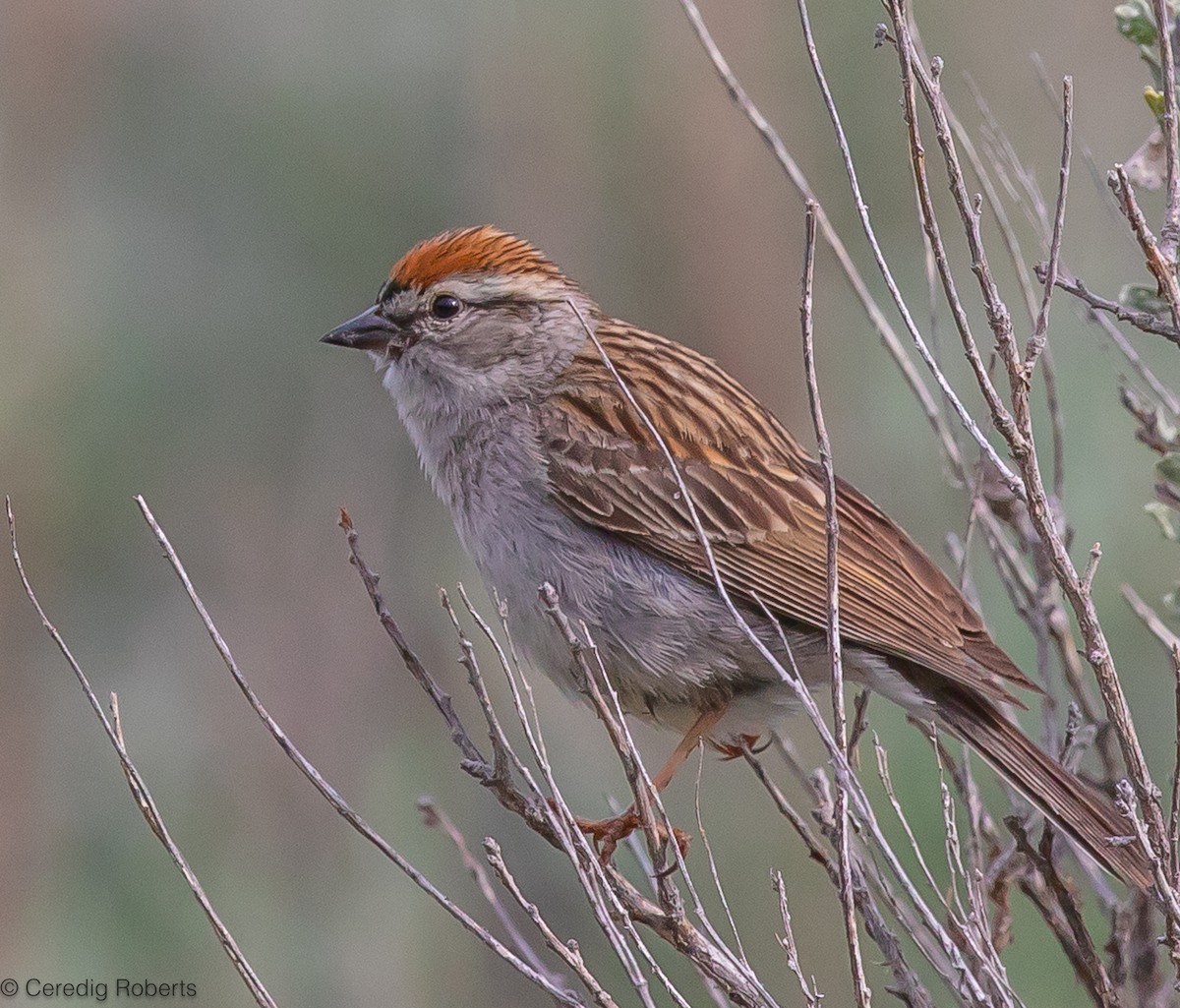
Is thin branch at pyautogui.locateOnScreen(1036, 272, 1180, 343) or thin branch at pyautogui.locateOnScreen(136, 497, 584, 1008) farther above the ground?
thin branch at pyautogui.locateOnScreen(1036, 272, 1180, 343)

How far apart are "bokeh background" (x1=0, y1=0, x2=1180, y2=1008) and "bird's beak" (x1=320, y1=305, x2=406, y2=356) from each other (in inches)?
83.9

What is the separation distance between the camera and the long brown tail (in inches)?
145

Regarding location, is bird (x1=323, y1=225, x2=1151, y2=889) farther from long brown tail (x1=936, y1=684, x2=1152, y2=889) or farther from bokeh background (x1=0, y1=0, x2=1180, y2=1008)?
bokeh background (x1=0, y1=0, x2=1180, y2=1008)

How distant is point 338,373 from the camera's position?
26.2ft

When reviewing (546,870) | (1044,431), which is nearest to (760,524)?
(1044,431)

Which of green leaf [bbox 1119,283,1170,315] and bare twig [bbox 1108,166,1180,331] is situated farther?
green leaf [bbox 1119,283,1170,315]

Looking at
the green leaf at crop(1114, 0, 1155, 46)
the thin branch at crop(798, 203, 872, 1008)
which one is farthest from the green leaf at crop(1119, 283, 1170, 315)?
the thin branch at crop(798, 203, 872, 1008)

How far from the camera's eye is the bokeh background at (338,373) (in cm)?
649

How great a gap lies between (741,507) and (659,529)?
0.25 m

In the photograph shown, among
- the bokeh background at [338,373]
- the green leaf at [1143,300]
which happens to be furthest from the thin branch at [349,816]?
the bokeh background at [338,373]

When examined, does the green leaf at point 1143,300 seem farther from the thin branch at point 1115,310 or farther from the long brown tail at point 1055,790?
the long brown tail at point 1055,790

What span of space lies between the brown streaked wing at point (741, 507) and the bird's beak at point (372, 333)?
0.48 metres

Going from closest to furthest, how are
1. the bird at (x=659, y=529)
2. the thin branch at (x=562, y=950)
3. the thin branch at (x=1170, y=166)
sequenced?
the thin branch at (x=562, y=950), the thin branch at (x=1170, y=166), the bird at (x=659, y=529)

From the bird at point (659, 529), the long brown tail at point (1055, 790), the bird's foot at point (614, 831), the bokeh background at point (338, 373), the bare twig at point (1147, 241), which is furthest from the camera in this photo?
the bokeh background at point (338, 373)
